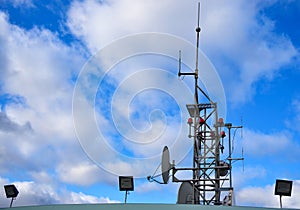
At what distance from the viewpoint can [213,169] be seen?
14.8 meters

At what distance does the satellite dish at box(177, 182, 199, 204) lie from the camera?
45.1ft

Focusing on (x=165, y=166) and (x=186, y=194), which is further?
(x=165, y=166)

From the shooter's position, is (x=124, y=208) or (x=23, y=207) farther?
(x=23, y=207)

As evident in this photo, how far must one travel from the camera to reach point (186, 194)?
551 inches

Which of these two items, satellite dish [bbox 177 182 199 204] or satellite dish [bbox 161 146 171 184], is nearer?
satellite dish [bbox 177 182 199 204]

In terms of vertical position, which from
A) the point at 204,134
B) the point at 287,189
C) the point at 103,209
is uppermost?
the point at 204,134

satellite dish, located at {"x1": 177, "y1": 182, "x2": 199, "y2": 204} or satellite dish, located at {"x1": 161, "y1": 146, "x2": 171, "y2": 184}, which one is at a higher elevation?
satellite dish, located at {"x1": 161, "y1": 146, "x2": 171, "y2": 184}

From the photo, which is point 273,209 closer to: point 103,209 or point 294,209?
point 294,209

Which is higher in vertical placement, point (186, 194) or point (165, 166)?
point (165, 166)

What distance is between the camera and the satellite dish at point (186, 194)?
1376 centimetres

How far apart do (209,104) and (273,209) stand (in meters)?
6.60

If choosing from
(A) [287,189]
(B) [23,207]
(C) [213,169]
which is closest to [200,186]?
(C) [213,169]

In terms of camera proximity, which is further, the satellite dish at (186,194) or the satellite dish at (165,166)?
the satellite dish at (165,166)

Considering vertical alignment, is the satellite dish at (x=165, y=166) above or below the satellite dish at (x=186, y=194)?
above
